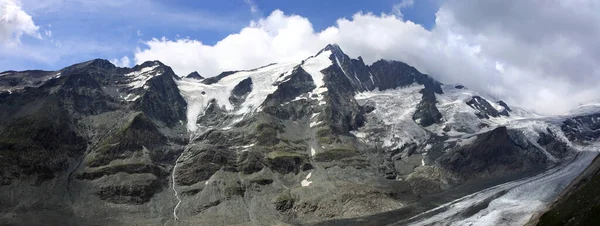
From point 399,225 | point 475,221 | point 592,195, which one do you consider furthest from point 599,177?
point 399,225

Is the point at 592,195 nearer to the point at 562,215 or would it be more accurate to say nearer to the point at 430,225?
the point at 562,215

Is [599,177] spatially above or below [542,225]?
above

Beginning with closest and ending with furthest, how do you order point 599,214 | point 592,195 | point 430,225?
point 599,214 → point 592,195 → point 430,225

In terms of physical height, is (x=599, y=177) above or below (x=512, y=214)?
above

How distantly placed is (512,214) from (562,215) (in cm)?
6770

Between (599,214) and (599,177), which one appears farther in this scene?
(599,177)

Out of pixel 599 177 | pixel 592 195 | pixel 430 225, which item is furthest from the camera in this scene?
pixel 430 225

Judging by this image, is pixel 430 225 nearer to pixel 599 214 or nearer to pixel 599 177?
pixel 599 177

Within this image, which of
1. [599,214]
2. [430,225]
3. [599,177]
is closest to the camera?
[599,214]

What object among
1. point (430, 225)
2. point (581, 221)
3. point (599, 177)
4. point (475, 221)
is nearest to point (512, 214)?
point (475, 221)

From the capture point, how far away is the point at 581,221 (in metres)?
113

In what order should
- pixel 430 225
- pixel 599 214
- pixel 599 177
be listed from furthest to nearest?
pixel 430 225 → pixel 599 177 → pixel 599 214

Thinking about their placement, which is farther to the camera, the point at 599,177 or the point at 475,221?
the point at 475,221

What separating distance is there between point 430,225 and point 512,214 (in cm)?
3686
